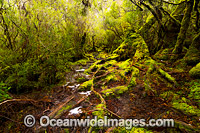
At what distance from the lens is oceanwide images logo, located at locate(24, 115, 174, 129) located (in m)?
2.81

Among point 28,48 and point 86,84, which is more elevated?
point 28,48

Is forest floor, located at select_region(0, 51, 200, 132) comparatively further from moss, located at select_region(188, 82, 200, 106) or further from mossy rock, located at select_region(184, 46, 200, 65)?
mossy rock, located at select_region(184, 46, 200, 65)

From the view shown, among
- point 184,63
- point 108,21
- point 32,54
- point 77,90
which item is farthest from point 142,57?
point 108,21

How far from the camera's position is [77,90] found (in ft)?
18.0

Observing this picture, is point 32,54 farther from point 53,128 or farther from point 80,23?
point 80,23

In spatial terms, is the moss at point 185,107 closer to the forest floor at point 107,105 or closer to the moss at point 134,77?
the forest floor at point 107,105

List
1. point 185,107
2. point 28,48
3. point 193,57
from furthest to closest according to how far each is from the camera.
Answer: point 28,48 → point 193,57 → point 185,107

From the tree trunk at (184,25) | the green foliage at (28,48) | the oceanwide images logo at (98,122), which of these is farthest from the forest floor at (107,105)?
the tree trunk at (184,25)

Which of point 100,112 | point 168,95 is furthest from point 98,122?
point 168,95

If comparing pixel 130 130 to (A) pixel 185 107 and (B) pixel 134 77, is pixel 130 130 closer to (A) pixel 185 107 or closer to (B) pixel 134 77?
(A) pixel 185 107

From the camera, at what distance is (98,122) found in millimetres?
3057

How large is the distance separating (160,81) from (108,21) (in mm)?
13197

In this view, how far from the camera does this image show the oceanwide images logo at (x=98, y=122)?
2.81 metres

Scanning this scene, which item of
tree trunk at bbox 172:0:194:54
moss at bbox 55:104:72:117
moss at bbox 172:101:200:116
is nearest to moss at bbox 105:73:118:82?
moss at bbox 55:104:72:117
